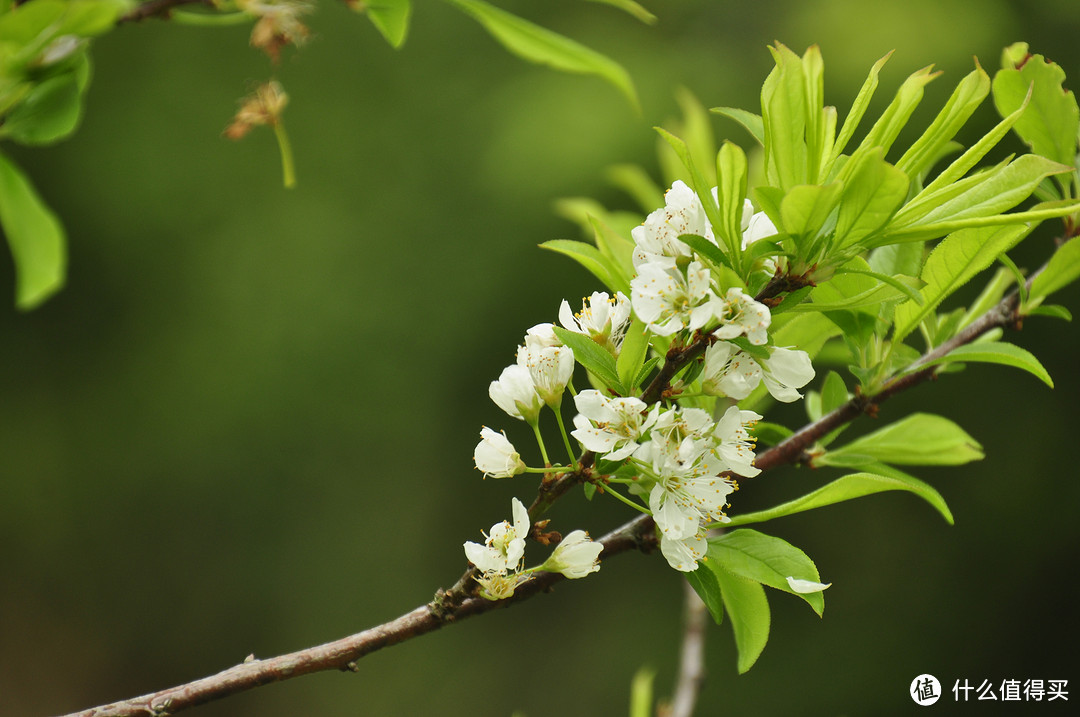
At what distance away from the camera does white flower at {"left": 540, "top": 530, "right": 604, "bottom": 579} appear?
1.63 ft

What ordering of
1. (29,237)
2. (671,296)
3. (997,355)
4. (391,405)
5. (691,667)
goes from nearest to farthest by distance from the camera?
(29,237) < (671,296) < (997,355) < (691,667) < (391,405)

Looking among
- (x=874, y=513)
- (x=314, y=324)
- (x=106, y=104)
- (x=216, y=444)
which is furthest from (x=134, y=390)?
(x=874, y=513)

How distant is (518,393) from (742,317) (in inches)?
6.5

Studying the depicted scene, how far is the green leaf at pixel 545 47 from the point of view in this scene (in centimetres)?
47

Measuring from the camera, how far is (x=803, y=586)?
1.55 ft

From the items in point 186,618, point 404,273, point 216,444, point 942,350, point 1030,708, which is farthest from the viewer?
point 186,618

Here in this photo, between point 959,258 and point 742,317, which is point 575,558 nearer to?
point 742,317

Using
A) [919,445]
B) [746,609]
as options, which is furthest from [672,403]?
[919,445]

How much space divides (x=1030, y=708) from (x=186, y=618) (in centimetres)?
316

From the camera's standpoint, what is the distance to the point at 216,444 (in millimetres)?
3066

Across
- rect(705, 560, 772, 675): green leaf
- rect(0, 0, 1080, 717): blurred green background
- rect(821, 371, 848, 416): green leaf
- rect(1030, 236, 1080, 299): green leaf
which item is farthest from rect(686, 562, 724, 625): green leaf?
rect(0, 0, 1080, 717): blurred green background

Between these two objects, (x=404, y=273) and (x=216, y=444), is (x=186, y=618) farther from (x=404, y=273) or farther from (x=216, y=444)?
(x=404, y=273)

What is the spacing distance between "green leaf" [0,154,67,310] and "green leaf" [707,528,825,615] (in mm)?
401

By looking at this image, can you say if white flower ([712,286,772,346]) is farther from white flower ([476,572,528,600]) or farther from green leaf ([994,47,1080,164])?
green leaf ([994,47,1080,164])
